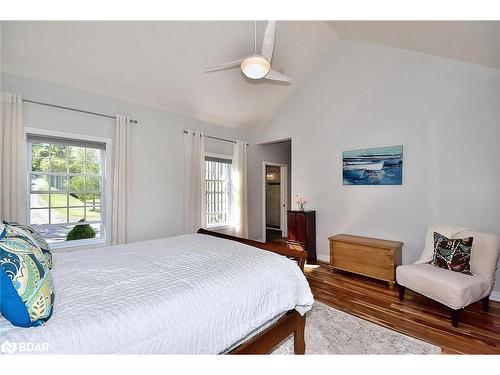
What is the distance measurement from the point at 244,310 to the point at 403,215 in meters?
3.15

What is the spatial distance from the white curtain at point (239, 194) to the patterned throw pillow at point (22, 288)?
3999 millimetres

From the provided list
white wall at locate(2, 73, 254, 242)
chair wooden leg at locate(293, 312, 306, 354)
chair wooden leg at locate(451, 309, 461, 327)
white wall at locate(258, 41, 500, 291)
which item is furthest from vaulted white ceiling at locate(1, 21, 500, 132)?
chair wooden leg at locate(293, 312, 306, 354)

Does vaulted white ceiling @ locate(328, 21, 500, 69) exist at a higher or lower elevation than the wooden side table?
higher

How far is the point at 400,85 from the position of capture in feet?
11.8

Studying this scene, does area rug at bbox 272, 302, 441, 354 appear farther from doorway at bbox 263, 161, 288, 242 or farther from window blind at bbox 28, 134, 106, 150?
doorway at bbox 263, 161, 288, 242

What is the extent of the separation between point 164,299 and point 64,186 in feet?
9.62

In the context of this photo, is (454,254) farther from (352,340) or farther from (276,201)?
(276,201)

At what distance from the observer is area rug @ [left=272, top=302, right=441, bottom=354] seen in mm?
1968

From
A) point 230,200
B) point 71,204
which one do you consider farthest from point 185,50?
point 230,200

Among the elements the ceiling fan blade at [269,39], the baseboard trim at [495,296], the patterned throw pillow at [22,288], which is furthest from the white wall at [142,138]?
the baseboard trim at [495,296]

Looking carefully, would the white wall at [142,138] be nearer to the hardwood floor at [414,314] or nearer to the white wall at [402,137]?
the white wall at [402,137]

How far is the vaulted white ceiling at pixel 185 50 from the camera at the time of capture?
261 cm

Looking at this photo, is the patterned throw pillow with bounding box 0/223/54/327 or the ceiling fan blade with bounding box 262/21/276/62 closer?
the patterned throw pillow with bounding box 0/223/54/327

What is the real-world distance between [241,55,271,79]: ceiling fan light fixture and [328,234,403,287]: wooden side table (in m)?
2.70
